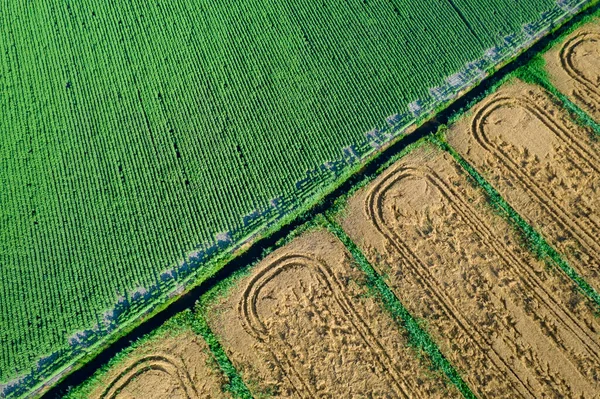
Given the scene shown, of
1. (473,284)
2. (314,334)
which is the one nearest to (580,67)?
(473,284)

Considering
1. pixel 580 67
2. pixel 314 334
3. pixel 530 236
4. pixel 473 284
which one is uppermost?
pixel 580 67

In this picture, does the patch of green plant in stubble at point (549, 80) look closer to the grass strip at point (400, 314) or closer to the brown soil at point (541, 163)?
the brown soil at point (541, 163)

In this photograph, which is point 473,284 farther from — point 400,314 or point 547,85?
point 547,85

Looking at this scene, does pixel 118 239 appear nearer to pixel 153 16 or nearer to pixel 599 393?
pixel 153 16

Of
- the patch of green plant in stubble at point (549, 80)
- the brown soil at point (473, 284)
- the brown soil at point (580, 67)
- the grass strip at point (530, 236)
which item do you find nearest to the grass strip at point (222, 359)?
the brown soil at point (473, 284)

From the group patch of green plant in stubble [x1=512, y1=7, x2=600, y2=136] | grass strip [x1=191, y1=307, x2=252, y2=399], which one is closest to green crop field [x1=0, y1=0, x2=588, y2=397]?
patch of green plant in stubble [x1=512, y1=7, x2=600, y2=136]

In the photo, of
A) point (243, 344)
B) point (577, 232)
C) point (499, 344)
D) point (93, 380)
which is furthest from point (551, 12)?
point (93, 380)
